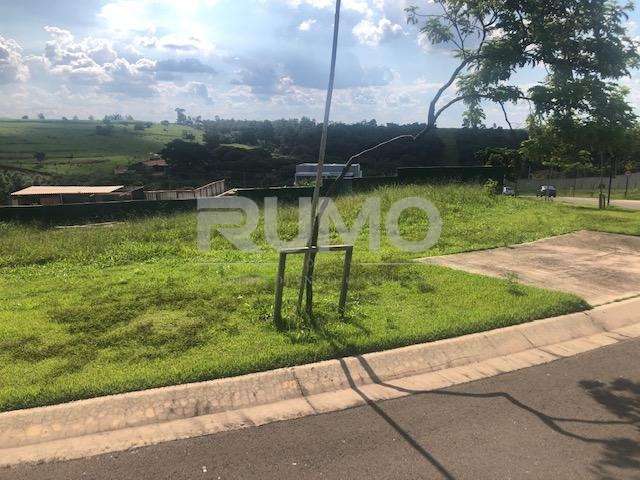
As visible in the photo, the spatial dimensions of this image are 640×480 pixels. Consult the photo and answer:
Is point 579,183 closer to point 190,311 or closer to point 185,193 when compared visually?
point 185,193

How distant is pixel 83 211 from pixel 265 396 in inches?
658

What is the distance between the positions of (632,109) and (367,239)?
675 cm

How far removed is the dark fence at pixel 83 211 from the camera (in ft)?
60.6

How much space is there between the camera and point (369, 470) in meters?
3.29

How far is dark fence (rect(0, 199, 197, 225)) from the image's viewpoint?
60.6 feet

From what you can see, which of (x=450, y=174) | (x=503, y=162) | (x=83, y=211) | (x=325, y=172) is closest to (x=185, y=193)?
(x=325, y=172)

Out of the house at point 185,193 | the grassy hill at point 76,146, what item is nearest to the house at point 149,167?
the grassy hill at point 76,146

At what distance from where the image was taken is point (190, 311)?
5992 mm

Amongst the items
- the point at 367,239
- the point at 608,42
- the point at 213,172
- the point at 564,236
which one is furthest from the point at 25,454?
the point at 213,172

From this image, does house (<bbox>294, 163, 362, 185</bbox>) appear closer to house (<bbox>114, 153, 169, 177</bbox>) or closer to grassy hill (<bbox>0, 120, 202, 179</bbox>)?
house (<bbox>114, 153, 169, 177</bbox>)

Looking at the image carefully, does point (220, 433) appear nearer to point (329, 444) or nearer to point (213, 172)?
point (329, 444)

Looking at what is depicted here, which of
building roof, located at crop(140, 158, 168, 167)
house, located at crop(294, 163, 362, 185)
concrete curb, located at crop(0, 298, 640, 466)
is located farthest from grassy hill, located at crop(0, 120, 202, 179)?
concrete curb, located at crop(0, 298, 640, 466)

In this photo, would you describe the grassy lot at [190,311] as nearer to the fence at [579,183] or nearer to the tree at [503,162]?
the tree at [503,162]

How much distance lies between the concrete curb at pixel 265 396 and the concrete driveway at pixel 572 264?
194cm
